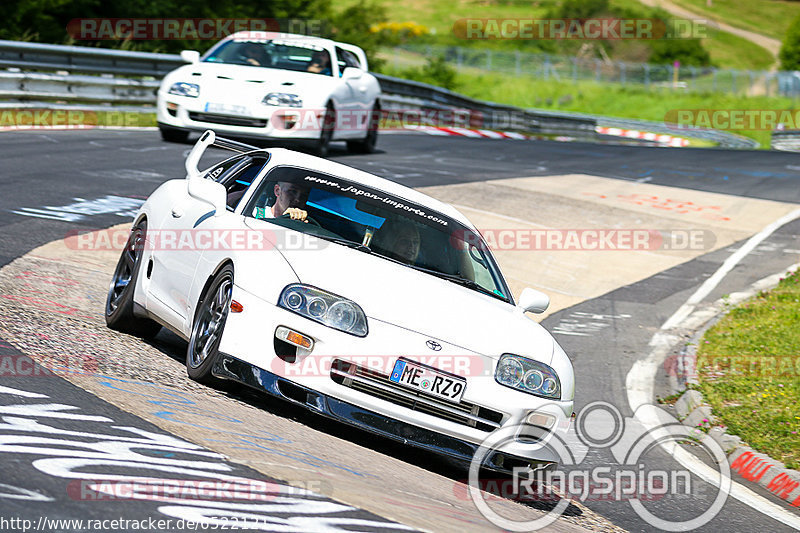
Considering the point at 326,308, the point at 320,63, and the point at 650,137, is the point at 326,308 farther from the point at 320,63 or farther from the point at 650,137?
the point at 650,137

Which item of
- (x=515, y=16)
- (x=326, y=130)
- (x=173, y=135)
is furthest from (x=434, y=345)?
(x=515, y=16)

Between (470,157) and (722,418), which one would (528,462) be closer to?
(722,418)

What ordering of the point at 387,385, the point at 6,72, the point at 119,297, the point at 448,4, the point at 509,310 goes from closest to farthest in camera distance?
the point at 387,385, the point at 509,310, the point at 119,297, the point at 6,72, the point at 448,4

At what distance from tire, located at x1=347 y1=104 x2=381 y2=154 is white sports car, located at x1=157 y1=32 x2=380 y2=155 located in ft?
4.63

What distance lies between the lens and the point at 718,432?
830cm

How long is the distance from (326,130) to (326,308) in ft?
35.8

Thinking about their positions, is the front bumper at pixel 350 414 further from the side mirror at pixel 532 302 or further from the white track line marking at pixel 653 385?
the white track line marking at pixel 653 385

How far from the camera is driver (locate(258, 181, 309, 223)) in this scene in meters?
6.79

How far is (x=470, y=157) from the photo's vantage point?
74.6ft

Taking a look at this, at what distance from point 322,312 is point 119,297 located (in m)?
2.35

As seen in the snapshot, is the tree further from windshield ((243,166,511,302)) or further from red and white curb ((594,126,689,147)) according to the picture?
windshield ((243,166,511,302))

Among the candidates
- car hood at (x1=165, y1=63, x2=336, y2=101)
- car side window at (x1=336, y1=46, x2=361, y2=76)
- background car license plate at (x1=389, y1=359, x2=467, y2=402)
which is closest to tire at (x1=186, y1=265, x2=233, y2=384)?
background car license plate at (x1=389, y1=359, x2=467, y2=402)

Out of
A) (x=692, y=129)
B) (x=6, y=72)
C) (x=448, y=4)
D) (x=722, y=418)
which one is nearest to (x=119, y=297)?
(x=722, y=418)

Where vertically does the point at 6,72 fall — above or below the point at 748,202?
above
